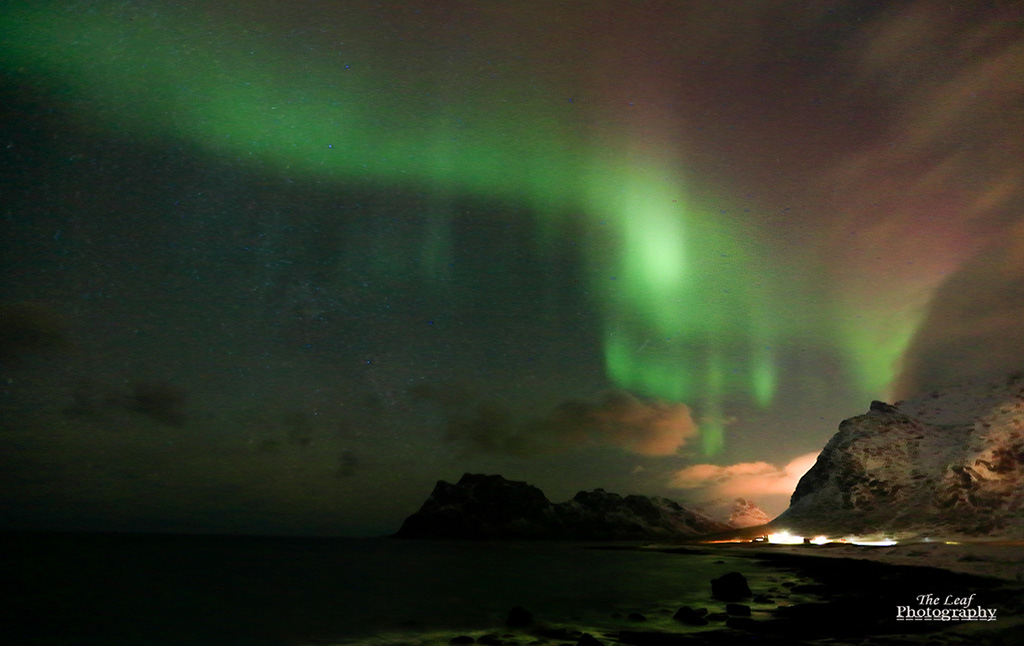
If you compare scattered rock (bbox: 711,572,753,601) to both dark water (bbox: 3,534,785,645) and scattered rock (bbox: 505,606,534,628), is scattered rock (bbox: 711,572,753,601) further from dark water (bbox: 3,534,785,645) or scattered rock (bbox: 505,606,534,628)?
scattered rock (bbox: 505,606,534,628)

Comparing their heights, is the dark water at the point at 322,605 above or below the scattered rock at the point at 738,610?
below

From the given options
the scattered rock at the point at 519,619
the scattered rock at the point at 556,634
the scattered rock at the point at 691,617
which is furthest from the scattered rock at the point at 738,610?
the scattered rock at the point at 519,619

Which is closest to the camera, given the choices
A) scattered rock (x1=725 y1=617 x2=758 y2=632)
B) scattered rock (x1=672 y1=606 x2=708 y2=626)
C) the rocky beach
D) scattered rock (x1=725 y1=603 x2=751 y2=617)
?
the rocky beach

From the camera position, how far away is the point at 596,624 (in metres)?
37.4

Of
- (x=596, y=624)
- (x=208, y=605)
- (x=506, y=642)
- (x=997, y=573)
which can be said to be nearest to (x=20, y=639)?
(x=208, y=605)

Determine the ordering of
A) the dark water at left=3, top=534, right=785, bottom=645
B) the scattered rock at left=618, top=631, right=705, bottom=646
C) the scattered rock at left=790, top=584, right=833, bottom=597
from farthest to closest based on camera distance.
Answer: the scattered rock at left=790, top=584, right=833, bottom=597 < the dark water at left=3, top=534, right=785, bottom=645 < the scattered rock at left=618, top=631, right=705, bottom=646

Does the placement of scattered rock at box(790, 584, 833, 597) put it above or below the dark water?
above

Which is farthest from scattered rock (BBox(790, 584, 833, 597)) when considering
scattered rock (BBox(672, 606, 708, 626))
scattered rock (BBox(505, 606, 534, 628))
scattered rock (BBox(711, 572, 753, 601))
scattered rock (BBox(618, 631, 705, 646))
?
scattered rock (BBox(505, 606, 534, 628))

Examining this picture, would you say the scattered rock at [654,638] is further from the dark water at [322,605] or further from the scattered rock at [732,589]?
the scattered rock at [732,589]

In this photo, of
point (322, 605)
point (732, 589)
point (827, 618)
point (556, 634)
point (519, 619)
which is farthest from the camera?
point (322, 605)

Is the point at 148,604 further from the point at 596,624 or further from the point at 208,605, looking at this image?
the point at 596,624

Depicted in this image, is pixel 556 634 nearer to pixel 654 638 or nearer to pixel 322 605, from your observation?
pixel 654 638

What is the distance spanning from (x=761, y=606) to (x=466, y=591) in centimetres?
3434

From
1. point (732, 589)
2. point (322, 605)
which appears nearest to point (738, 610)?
point (732, 589)
